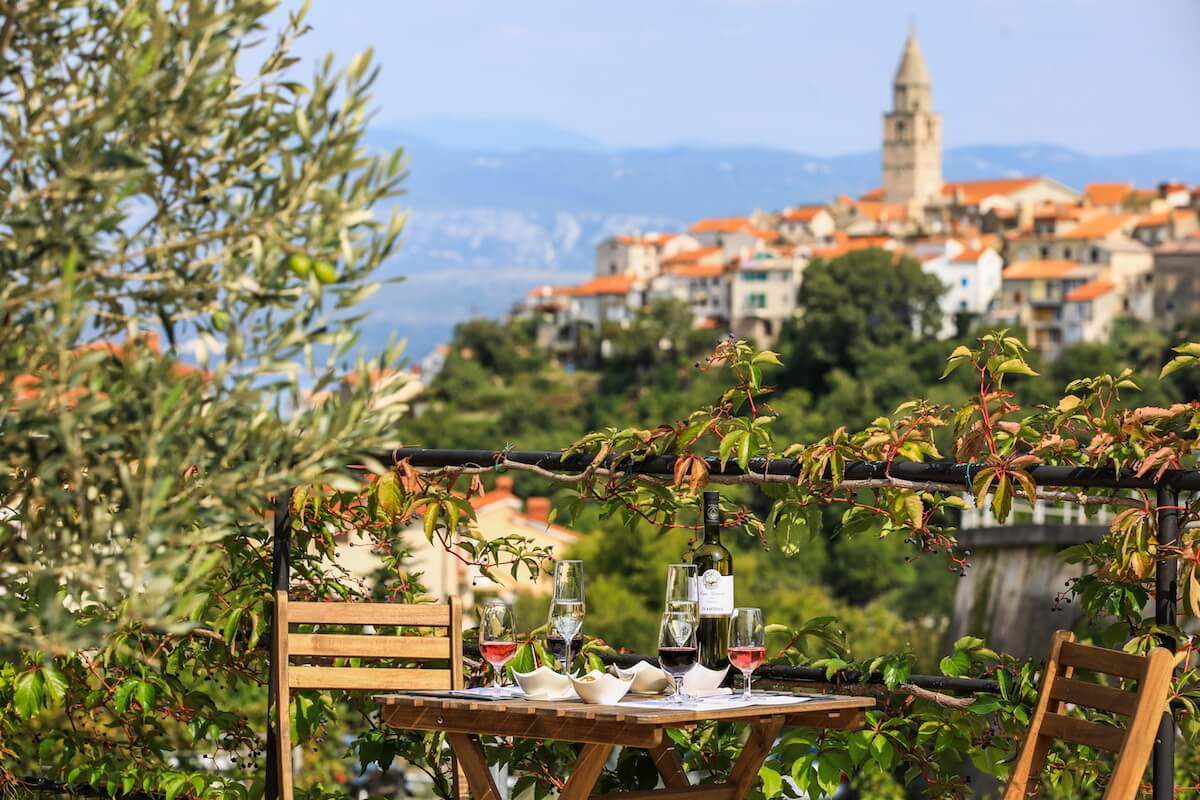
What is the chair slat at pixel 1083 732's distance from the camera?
2859 millimetres

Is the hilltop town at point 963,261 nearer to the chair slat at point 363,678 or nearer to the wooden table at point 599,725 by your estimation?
the chair slat at point 363,678

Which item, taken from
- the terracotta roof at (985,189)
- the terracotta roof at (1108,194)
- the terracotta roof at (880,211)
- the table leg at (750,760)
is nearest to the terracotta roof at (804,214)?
the terracotta roof at (880,211)

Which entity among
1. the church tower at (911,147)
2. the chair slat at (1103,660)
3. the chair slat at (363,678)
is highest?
the church tower at (911,147)

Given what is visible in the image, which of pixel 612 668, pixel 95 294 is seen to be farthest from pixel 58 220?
pixel 612 668

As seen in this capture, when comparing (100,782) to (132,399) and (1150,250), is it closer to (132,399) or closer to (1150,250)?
(132,399)

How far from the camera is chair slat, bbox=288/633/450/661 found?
3.51 meters

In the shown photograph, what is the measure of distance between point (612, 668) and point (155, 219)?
66.9 inches

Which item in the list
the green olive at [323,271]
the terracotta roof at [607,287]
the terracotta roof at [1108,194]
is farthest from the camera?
the terracotta roof at [1108,194]

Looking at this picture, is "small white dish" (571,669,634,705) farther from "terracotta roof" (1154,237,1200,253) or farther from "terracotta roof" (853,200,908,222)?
"terracotta roof" (853,200,908,222)

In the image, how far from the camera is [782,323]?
88.9 metres

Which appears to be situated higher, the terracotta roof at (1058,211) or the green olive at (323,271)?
the terracotta roof at (1058,211)

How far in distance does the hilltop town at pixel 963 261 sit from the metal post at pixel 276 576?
83.2m

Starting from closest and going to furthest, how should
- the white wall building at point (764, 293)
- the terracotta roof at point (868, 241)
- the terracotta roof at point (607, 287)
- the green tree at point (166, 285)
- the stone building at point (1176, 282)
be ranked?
the green tree at point (166, 285)
the stone building at point (1176, 282)
the white wall building at point (764, 293)
the terracotta roof at point (868, 241)
the terracotta roof at point (607, 287)

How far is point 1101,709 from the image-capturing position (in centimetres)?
291
